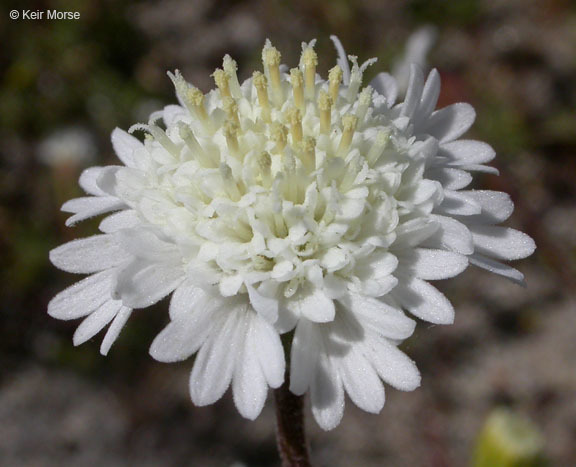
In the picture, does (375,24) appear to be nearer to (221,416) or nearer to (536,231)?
(536,231)

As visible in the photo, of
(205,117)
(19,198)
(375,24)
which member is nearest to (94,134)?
(19,198)

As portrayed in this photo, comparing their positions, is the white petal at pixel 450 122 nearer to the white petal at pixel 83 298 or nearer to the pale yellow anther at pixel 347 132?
the pale yellow anther at pixel 347 132

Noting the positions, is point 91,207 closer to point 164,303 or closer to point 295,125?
point 295,125

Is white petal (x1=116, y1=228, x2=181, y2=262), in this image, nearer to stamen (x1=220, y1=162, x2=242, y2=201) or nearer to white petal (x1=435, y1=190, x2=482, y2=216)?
stamen (x1=220, y1=162, x2=242, y2=201)

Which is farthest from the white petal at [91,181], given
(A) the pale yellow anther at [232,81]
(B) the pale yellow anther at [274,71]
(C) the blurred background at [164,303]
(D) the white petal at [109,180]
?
(C) the blurred background at [164,303]

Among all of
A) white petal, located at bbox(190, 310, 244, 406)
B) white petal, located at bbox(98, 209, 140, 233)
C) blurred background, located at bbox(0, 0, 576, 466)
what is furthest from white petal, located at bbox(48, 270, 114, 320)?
blurred background, located at bbox(0, 0, 576, 466)

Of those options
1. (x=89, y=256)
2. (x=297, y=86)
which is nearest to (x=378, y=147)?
(x=297, y=86)
